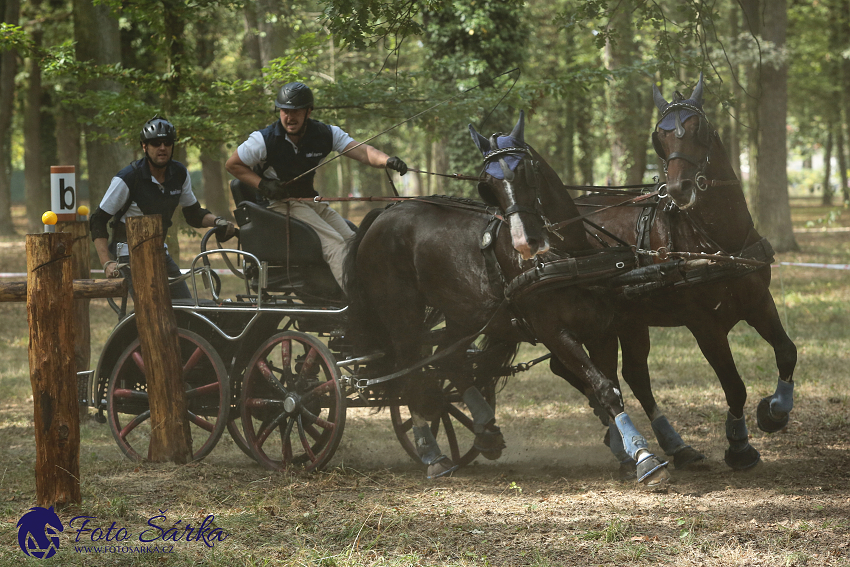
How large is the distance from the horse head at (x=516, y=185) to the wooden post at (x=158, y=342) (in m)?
2.28

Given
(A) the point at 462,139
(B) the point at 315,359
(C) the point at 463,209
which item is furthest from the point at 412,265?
(A) the point at 462,139

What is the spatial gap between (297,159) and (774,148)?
13631 mm

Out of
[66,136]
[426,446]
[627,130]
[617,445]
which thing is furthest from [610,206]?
[66,136]

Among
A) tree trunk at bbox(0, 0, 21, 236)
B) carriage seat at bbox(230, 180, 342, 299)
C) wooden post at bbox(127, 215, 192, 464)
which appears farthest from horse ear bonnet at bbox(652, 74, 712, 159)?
tree trunk at bbox(0, 0, 21, 236)

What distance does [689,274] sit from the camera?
5039mm

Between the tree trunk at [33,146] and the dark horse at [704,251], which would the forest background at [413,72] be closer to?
the tree trunk at [33,146]

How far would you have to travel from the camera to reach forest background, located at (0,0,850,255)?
23.9 feet

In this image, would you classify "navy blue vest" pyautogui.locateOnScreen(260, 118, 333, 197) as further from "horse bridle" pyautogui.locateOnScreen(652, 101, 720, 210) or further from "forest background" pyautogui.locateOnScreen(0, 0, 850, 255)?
"horse bridle" pyautogui.locateOnScreen(652, 101, 720, 210)

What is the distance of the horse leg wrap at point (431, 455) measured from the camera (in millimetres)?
5859

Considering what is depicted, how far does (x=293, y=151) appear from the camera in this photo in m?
6.04

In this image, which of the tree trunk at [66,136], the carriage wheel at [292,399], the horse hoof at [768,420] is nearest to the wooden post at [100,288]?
the carriage wheel at [292,399]

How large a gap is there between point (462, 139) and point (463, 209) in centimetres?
849

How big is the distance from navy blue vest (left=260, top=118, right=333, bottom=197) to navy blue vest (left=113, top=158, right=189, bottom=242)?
749 mm

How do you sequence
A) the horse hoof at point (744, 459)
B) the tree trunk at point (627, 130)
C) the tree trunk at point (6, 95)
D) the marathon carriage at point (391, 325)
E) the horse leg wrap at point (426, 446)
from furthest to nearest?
the tree trunk at point (627, 130), the tree trunk at point (6, 95), the horse leg wrap at point (426, 446), the horse hoof at point (744, 459), the marathon carriage at point (391, 325)
